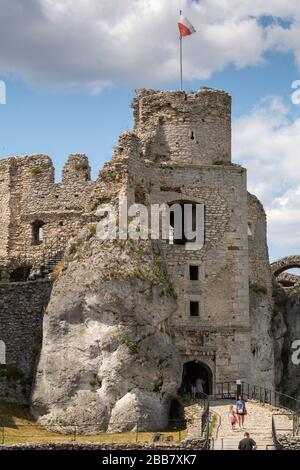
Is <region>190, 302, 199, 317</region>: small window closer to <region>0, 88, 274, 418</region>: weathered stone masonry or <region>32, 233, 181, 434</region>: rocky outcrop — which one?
<region>0, 88, 274, 418</region>: weathered stone masonry

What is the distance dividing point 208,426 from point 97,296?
29.8ft

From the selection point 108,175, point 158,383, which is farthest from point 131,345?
point 108,175

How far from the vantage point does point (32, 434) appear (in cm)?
4053

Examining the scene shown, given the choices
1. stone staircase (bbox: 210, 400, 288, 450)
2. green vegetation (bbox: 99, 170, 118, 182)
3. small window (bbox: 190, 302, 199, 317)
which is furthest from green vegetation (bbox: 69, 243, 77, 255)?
stone staircase (bbox: 210, 400, 288, 450)

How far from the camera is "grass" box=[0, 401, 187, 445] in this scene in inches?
1521

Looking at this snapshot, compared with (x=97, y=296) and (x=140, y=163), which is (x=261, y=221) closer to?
(x=140, y=163)

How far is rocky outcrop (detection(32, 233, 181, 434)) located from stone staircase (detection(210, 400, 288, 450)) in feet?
8.89

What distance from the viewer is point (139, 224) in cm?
4703

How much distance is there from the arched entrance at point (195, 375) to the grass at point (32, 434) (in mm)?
7565

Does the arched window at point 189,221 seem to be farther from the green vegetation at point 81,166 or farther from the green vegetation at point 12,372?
the green vegetation at point 12,372

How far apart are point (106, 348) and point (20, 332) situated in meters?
4.39

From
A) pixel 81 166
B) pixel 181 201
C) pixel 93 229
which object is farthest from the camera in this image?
pixel 81 166

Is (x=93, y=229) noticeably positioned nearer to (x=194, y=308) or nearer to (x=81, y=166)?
(x=81, y=166)
